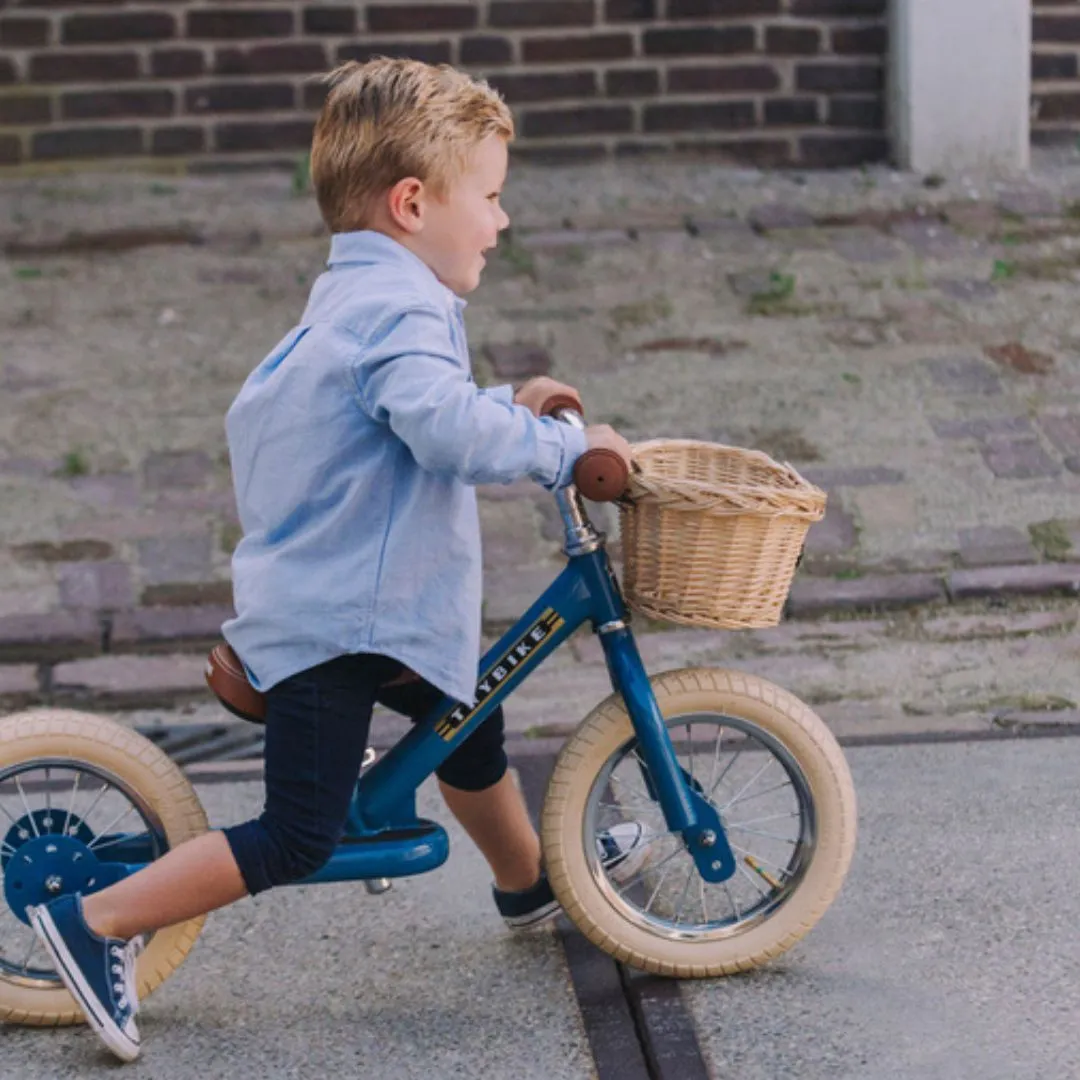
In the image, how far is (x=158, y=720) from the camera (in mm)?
4844

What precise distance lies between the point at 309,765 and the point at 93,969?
464 millimetres

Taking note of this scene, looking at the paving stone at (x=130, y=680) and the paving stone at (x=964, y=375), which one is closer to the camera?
the paving stone at (x=130, y=680)

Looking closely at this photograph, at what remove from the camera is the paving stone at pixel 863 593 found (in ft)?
17.5

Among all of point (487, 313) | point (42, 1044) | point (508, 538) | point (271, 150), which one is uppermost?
point (271, 150)

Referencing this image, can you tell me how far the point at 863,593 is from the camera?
17.6ft

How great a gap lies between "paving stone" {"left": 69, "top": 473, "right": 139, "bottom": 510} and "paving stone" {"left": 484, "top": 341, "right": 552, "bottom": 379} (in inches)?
49.3

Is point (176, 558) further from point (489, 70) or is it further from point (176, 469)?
point (489, 70)

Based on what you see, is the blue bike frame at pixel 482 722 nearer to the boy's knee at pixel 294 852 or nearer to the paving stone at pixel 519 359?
the boy's knee at pixel 294 852

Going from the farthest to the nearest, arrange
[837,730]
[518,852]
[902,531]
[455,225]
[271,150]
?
[271,150], [902,531], [837,730], [518,852], [455,225]

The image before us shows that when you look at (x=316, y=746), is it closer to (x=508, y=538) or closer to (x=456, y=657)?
(x=456, y=657)

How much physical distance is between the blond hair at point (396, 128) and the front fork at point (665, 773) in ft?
2.65

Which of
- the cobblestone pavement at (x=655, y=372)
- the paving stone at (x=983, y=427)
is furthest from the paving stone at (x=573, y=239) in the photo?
the paving stone at (x=983, y=427)

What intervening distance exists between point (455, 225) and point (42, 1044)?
1466mm

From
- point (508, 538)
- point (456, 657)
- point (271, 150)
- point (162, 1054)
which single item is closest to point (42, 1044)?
point (162, 1054)
